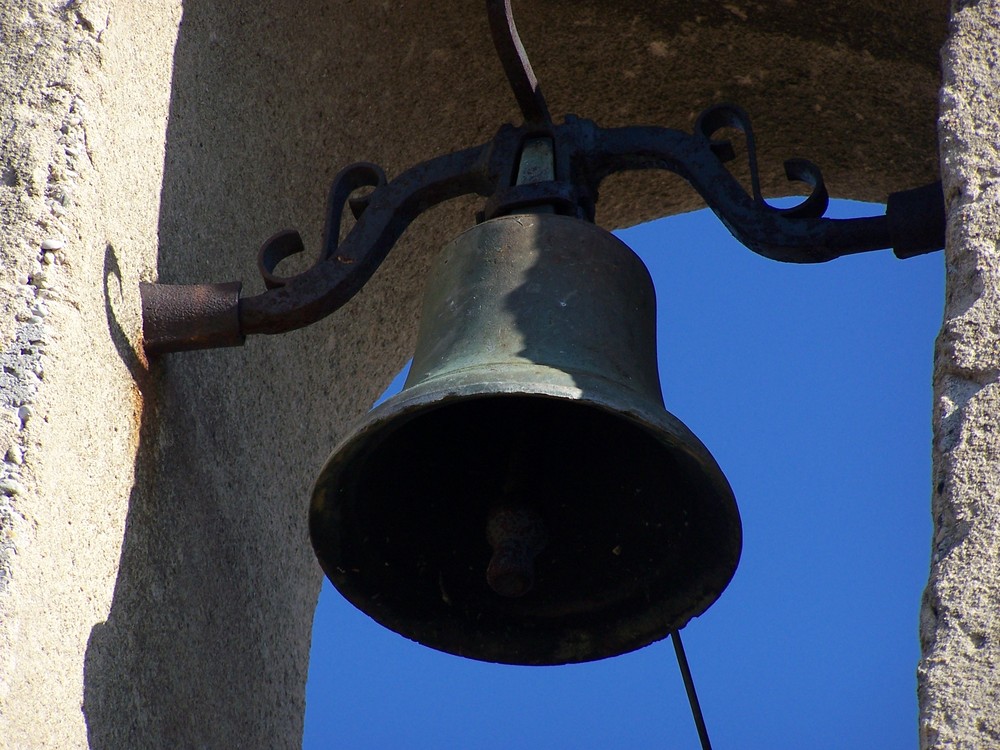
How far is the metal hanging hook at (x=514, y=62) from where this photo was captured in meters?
1.83

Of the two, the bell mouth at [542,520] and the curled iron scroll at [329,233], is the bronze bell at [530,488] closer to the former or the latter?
the bell mouth at [542,520]

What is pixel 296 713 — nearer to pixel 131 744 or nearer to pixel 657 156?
pixel 131 744

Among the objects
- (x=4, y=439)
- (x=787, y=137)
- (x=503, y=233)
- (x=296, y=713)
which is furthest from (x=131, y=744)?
(x=787, y=137)

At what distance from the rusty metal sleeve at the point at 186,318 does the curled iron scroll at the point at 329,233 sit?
55 mm

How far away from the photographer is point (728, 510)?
1675 millimetres

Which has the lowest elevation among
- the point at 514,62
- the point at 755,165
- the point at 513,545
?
the point at 513,545

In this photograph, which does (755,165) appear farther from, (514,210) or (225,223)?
(225,223)

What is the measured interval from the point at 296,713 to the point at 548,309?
2.33 feet

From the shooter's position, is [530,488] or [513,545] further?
[530,488]

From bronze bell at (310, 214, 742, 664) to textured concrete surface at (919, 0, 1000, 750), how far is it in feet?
1.05

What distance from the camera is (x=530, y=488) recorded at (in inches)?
70.6

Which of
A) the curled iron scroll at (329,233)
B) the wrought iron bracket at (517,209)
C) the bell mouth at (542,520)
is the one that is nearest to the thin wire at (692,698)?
the bell mouth at (542,520)

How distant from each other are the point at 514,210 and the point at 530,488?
1.03 feet

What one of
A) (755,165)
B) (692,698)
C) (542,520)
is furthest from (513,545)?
(755,165)
